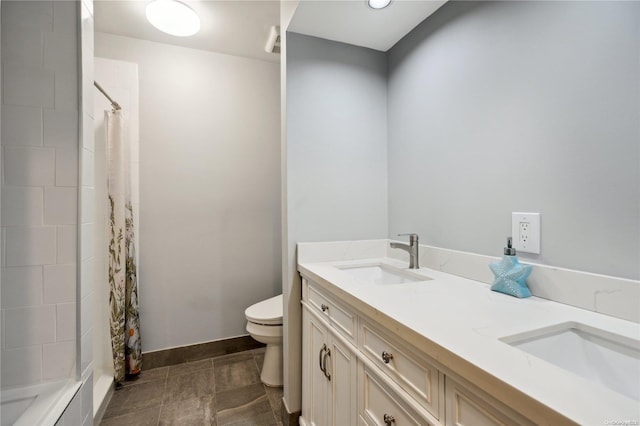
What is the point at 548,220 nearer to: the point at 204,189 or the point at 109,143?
the point at 204,189

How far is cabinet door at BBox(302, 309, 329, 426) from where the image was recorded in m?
1.24

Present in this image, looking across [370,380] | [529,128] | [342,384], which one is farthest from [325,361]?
[529,128]

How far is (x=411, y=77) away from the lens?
1.58 meters

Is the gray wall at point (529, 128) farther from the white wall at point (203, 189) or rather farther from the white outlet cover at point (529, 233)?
the white wall at point (203, 189)

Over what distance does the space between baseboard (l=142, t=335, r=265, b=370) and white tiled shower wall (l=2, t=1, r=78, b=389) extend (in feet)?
4.27

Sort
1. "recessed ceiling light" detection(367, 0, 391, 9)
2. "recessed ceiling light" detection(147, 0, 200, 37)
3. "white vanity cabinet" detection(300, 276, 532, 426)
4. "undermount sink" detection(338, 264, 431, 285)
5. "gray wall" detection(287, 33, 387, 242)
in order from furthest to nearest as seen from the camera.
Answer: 1. "recessed ceiling light" detection(147, 0, 200, 37)
2. "gray wall" detection(287, 33, 387, 242)
3. "undermount sink" detection(338, 264, 431, 285)
4. "recessed ceiling light" detection(367, 0, 391, 9)
5. "white vanity cabinet" detection(300, 276, 532, 426)

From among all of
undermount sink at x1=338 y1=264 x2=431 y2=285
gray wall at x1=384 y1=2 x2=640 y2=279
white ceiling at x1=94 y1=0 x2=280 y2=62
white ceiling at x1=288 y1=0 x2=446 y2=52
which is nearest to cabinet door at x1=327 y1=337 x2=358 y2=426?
undermount sink at x1=338 y1=264 x2=431 y2=285

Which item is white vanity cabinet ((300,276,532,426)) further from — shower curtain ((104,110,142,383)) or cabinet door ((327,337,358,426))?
shower curtain ((104,110,142,383))

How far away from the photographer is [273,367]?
1971 mm

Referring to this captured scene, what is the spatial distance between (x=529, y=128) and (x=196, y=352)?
2.56 meters

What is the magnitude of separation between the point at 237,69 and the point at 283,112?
117 centimetres

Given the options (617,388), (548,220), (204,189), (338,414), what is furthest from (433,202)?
(204,189)

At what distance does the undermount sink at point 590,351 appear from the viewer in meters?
0.66

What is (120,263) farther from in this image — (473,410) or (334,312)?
(473,410)
